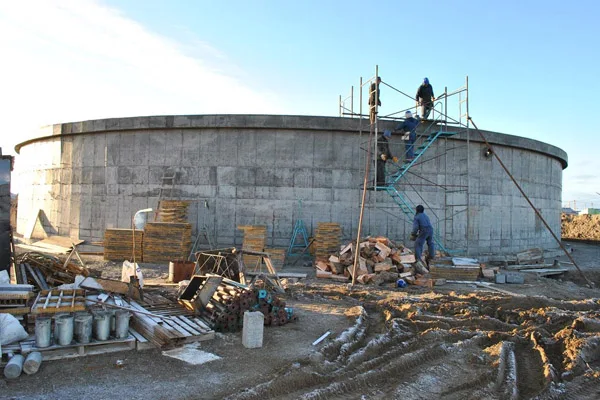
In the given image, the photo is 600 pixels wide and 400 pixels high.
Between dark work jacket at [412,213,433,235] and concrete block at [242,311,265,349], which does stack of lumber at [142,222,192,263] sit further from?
concrete block at [242,311,265,349]

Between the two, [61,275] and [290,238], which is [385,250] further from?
[61,275]

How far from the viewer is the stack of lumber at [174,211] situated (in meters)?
14.6

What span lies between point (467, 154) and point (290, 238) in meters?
6.54

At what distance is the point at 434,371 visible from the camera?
572 cm

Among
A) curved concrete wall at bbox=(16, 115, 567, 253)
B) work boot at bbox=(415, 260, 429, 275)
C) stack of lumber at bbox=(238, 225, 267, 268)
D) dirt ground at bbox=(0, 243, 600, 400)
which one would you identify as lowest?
dirt ground at bbox=(0, 243, 600, 400)

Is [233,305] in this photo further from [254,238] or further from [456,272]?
[456,272]

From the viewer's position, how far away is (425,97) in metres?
15.6

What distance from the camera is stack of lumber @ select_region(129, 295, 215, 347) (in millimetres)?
6441

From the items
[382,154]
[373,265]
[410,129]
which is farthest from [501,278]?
[410,129]

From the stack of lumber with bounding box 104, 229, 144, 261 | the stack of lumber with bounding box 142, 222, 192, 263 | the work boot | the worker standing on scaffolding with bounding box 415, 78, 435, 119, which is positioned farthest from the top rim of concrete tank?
the work boot

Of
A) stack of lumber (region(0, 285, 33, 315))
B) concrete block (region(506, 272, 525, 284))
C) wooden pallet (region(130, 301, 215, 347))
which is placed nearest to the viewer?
wooden pallet (region(130, 301, 215, 347))

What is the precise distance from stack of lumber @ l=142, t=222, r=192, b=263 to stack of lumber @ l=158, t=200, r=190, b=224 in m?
0.42

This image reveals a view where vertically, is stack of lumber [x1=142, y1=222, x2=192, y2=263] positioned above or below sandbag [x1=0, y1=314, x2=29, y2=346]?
above

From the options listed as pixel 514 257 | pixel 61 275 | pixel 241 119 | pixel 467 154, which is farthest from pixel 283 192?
pixel 514 257
